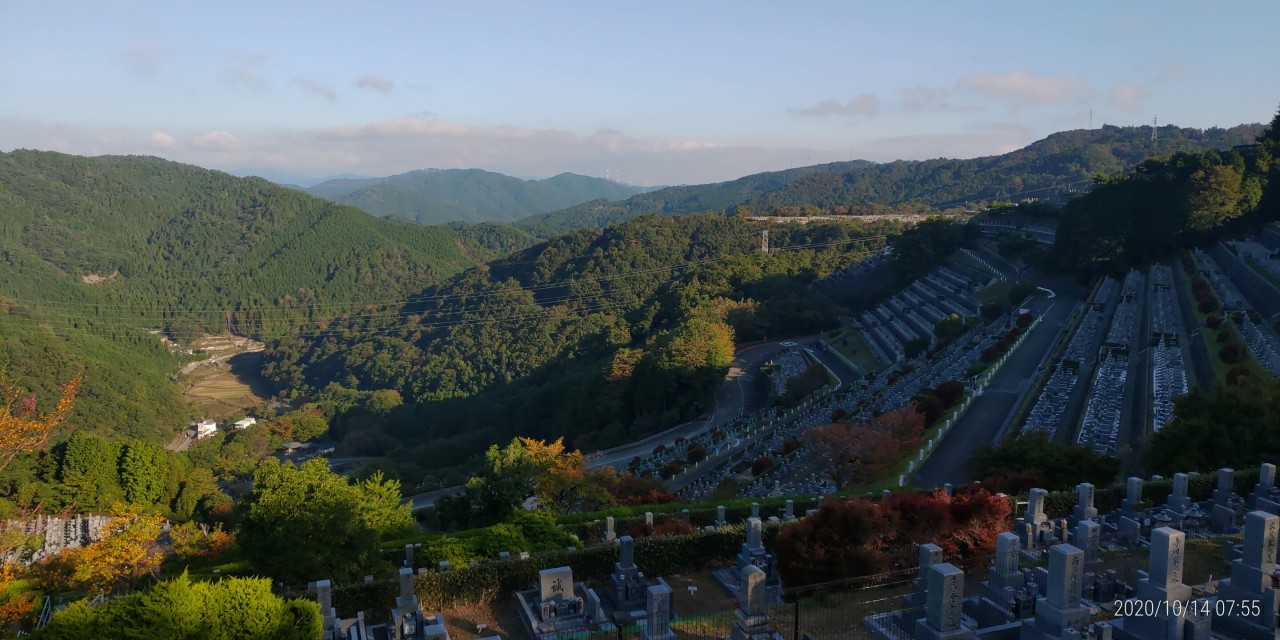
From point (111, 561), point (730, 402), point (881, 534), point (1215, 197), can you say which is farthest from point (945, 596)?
point (1215, 197)

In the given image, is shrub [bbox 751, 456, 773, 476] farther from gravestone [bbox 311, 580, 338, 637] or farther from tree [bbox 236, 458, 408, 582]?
gravestone [bbox 311, 580, 338, 637]

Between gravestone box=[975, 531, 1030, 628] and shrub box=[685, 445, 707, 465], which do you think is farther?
Answer: shrub box=[685, 445, 707, 465]

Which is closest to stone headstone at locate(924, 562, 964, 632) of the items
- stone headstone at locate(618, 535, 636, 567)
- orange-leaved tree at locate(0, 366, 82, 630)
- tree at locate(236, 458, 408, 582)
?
stone headstone at locate(618, 535, 636, 567)

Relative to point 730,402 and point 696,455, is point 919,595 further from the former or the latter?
point 730,402

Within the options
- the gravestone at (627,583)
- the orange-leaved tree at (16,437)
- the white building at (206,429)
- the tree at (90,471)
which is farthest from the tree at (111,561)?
the white building at (206,429)

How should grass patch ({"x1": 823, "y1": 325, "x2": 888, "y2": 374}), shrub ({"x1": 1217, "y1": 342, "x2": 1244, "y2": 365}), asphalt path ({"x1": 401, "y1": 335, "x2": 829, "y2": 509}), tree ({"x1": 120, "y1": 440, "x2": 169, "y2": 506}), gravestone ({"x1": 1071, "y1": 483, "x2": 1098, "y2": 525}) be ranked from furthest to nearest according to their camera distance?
grass patch ({"x1": 823, "y1": 325, "x2": 888, "y2": 374}), asphalt path ({"x1": 401, "y1": 335, "x2": 829, "y2": 509}), tree ({"x1": 120, "y1": 440, "x2": 169, "y2": 506}), shrub ({"x1": 1217, "y1": 342, "x2": 1244, "y2": 365}), gravestone ({"x1": 1071, "y1": 483, "x2": 1098, "y2": 525})

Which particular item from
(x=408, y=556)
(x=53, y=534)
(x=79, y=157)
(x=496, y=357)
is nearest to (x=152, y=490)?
(x=53, y=534)

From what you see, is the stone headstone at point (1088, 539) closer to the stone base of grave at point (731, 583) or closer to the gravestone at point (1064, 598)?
the gravestone at point (1064, 598)
